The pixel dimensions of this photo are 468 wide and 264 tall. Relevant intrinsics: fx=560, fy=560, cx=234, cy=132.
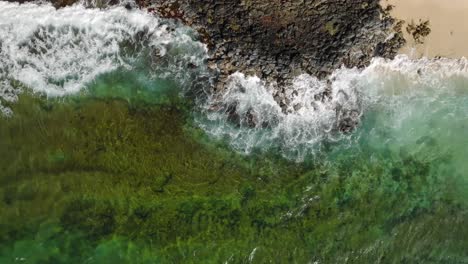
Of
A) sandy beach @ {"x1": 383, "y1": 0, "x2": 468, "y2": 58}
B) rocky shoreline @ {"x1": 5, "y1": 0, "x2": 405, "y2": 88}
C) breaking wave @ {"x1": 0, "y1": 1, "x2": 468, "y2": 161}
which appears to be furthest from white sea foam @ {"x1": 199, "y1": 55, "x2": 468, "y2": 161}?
rocky shoreline @ {"x1": 5, "y1": 0, "x2": 405, "y2": 88}

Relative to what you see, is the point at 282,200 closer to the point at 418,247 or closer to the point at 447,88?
the point at 418,247

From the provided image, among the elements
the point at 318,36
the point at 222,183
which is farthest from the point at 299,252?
the point at 318,36

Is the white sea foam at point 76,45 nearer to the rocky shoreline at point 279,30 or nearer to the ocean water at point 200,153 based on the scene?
the ocean water at point 200,153

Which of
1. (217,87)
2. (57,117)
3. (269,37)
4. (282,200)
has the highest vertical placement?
(269,37)

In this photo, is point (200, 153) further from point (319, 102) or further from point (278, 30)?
point (278, 30)

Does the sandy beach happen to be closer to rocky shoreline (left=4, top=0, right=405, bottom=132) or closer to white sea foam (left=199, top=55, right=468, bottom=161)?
white sea foam (left=199, top=55, right=468, bottom=161)
